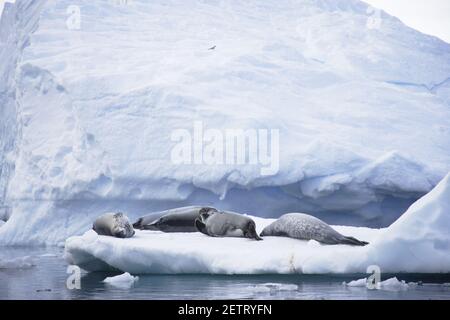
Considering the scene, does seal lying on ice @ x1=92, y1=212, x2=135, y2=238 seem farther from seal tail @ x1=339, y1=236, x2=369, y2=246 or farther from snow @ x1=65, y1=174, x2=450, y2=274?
seal tail @ x1=339, y1=236, x2=369, y2=246

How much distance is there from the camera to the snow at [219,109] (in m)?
11.0

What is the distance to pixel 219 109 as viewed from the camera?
11.2m

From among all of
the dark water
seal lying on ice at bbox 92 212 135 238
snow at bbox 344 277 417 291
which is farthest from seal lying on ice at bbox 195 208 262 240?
snow at bbox 344 277 417 291

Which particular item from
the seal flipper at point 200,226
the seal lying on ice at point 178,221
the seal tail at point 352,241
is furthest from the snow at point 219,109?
the seal tail at point 352,241

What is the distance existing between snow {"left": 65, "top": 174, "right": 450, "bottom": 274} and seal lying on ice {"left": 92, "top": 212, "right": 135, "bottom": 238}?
47 centimetres

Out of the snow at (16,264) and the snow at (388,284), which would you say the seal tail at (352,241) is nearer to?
the snow at (388,284)

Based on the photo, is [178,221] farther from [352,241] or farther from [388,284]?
[388,284]

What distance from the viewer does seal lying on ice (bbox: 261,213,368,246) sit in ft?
23.2

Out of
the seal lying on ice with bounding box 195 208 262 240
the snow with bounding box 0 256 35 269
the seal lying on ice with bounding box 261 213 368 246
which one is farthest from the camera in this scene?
the snow with bounding box 0 256 35 269

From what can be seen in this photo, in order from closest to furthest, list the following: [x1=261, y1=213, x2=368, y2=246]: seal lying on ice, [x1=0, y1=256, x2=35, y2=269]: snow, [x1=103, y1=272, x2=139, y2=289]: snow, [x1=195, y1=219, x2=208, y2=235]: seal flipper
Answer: [x1=103, y1=272, x2=139, y2=289]: snow
[x1=261, y1=213, x2=368, y2=246]: seal lying on ice
[x1=195, y1=219, x2=208, y2=235]: seal flipper
[x1=0, y1=256, x2=35, y2=269]: snow

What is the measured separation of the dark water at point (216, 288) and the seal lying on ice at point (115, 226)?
44 centimetres

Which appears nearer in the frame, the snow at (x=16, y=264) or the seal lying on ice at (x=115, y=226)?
the seal lying on ice at (x=115, y=226)

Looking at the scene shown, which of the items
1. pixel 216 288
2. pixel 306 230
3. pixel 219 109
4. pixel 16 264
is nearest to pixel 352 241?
pixel 306 230
